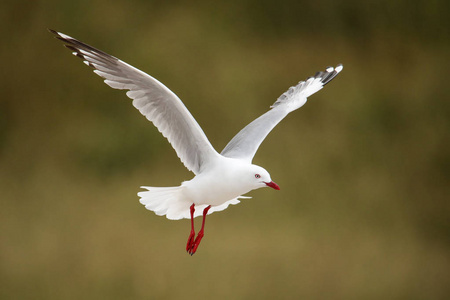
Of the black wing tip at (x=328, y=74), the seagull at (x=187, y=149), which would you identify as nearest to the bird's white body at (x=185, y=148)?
the seagull at (x=187, y=149)

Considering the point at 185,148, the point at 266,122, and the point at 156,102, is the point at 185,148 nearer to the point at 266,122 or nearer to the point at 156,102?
the point at 156,102

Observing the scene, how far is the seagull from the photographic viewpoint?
3.18m

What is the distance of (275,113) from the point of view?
13.0ft

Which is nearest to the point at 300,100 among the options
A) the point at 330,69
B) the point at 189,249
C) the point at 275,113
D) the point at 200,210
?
the point at 275,113

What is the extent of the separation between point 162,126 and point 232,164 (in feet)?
1.61

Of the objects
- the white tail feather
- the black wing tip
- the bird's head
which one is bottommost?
the bird's head

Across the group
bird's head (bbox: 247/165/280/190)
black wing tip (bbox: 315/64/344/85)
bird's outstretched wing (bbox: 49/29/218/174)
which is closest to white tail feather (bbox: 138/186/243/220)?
bird's outstretched wing (bbox: 49/29/218/174)

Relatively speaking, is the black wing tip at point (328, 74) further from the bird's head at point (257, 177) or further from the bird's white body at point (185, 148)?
the bird's head at point (257, 177)

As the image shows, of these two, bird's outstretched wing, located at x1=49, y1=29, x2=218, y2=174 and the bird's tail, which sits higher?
bird's outstretched wing, located at x1=49, y1=29, x2=218, y2=174

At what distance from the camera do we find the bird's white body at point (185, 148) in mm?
3184

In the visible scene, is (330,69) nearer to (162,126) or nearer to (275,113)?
(275,113)

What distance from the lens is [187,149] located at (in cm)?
354

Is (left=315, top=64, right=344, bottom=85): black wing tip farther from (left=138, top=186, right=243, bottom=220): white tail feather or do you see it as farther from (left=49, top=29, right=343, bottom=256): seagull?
(left=138, top=186, right=243, bottom=220): white tail feather

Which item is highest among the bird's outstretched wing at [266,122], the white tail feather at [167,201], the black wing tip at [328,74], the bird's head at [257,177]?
the black wing tip at [328,74]
